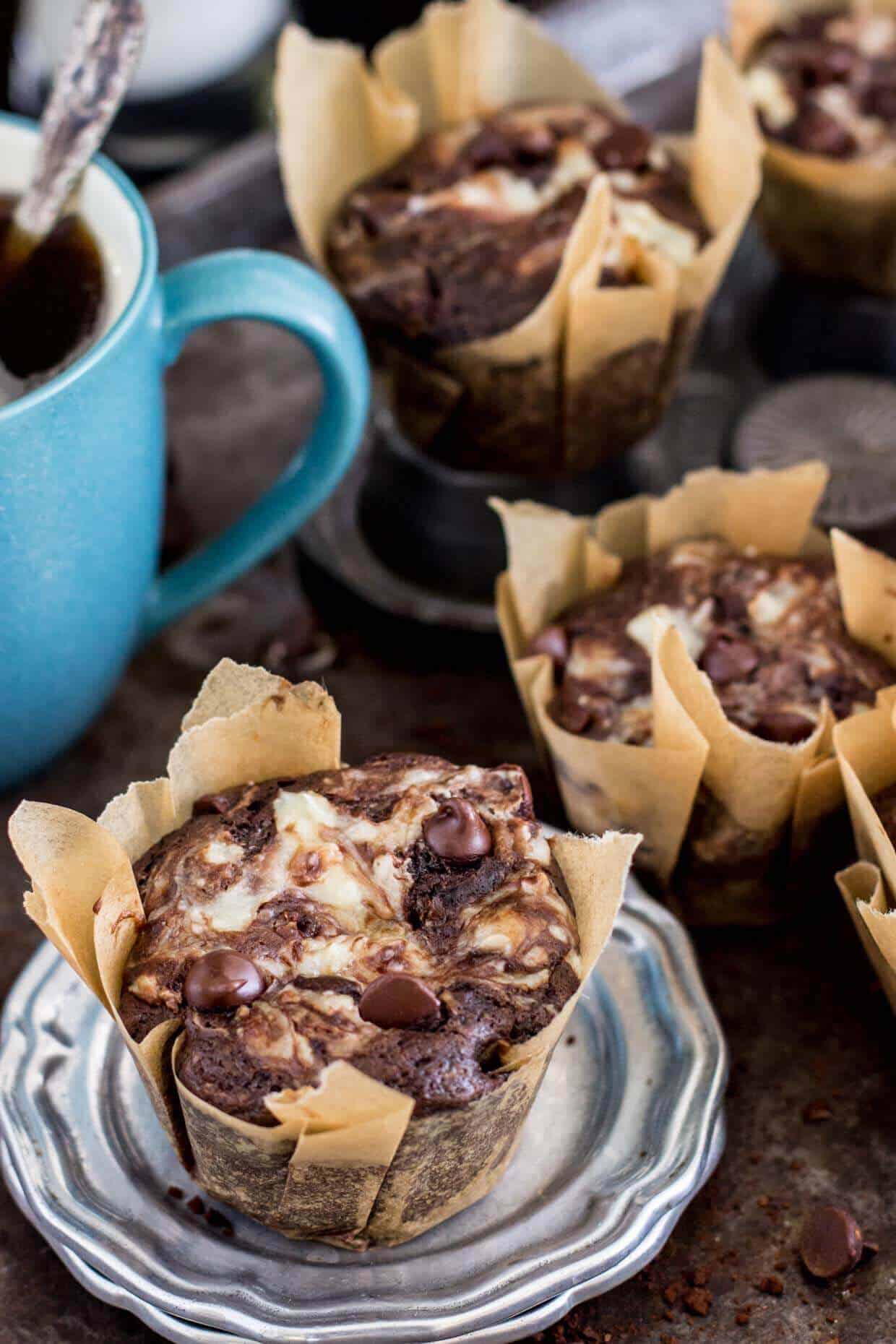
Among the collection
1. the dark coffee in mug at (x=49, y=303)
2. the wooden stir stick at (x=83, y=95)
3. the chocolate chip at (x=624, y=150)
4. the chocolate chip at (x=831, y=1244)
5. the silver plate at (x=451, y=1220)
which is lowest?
the chocolate chip at (x=831, y=1244)

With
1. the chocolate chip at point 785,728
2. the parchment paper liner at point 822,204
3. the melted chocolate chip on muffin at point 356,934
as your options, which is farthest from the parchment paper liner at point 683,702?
the parchment paper liner at point 822,204

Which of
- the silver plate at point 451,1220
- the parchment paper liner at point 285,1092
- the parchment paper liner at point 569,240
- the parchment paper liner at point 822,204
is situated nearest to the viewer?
the parchment paper liner at point 285,1092

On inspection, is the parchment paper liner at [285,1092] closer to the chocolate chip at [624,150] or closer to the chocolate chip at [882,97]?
the chocolate chip at [624,150]

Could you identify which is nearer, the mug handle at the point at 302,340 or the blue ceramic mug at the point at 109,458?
the blue ceramic mug at the point at 109,458

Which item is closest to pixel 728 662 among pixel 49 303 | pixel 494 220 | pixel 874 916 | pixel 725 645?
pixel 725 645

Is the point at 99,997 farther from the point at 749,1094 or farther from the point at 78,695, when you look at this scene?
the point at 749,1094

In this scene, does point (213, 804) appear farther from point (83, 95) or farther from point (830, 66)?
point (830, 66)

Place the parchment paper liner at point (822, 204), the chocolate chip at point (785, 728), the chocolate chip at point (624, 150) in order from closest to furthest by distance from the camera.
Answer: the chocolate chip at point (785, 728), the chocolate chip at point (624, 150), the parchment paper liner at point (822, 204)
